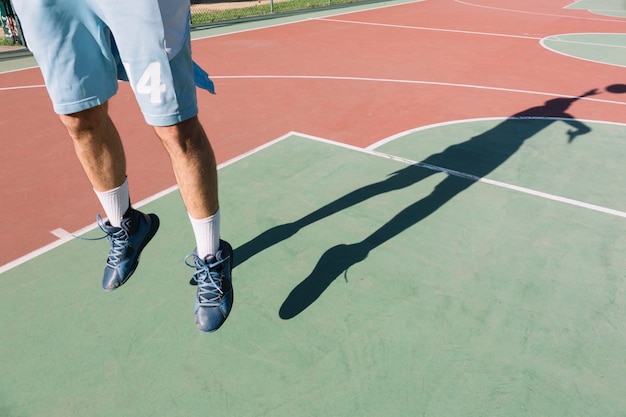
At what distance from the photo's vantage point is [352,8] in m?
16.6

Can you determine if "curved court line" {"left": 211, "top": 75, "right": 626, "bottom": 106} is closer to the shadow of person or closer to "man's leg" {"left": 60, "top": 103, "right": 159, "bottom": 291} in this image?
the shadow of person

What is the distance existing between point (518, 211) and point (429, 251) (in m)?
1.01

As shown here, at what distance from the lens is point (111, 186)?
2465 mm

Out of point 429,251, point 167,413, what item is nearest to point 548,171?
point 429,251

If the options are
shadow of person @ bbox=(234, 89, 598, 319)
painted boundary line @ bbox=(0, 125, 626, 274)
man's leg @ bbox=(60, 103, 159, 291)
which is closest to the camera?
man's leg @ bbox=(60, 103, 159, 291)

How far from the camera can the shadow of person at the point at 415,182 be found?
112 inches

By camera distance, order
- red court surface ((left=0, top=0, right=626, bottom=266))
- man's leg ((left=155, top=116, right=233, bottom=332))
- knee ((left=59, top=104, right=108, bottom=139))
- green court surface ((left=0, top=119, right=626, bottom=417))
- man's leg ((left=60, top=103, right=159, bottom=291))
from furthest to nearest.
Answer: red court surface ((left=0, top=0, right=626, bottom=266)) < man's leg ((left=60, top=103, right=159, bottom=291)) < knee ((left=59, top=104, right=108, bottom=139)) < green court surface ((left=0, top=119, right=626, bottom=417)) < man's leg ((left=155, top=116, right=233, bottom=332))

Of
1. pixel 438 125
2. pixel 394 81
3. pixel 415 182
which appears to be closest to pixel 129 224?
pixel 415 182

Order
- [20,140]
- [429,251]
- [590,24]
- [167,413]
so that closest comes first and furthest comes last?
1. [167,413]
2. [429,251]
3. [20,140]
4. [590,24]

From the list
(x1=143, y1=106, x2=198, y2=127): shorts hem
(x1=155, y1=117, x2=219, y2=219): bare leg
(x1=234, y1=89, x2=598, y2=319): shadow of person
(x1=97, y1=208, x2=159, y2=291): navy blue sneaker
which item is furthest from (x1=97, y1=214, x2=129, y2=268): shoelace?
(x1=143, y1=106, x2=198, y2=127): shorts hem

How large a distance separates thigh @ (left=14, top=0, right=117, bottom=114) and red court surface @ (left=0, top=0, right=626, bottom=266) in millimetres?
1603

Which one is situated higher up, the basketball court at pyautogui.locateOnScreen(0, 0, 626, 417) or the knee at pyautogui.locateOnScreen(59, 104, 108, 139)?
the knee at pyautogui.locateOnScreen(59, 104, 108, 139)

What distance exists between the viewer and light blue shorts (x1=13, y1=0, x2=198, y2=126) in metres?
1.73

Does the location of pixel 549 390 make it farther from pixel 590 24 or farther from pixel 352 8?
pixel 352 8
